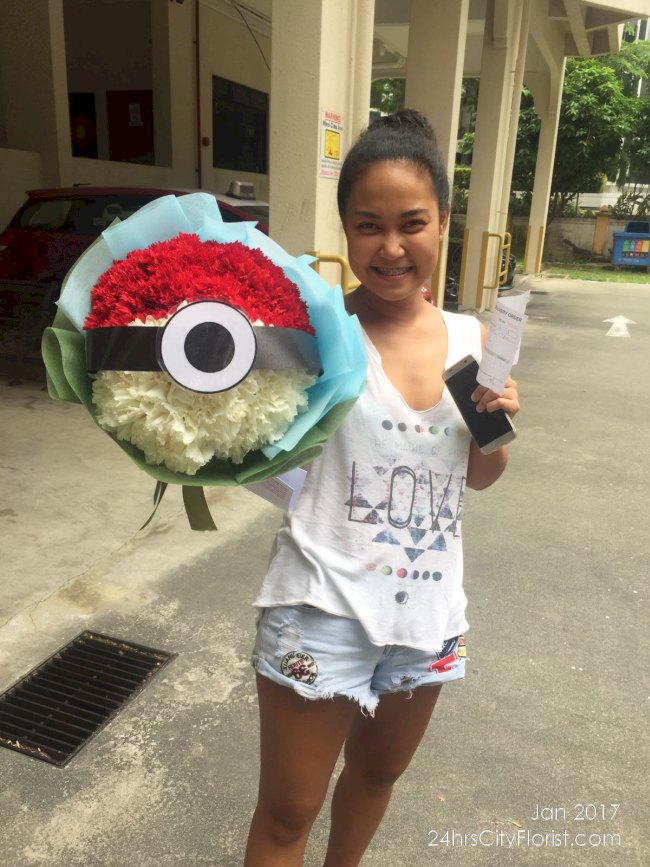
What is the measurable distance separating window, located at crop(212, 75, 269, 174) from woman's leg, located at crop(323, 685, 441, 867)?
11716mm

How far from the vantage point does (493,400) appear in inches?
50.7

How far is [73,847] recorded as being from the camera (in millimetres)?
1950

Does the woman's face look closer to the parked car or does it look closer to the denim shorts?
the denim shorts

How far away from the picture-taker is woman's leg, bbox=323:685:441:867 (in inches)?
57.2

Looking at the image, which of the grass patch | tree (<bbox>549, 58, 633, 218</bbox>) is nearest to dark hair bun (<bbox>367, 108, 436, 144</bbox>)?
the grass patch

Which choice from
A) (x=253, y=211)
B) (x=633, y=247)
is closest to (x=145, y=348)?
(x=253, y=211)

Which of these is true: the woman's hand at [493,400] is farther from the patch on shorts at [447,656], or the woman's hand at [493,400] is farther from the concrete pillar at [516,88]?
the concrete pillar at [516,88]

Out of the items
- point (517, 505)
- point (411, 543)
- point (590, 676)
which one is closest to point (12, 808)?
point (411, 543)

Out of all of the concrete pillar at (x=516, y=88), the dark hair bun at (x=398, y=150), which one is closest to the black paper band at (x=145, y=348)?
the dark hair bun at (x=398, y=150)

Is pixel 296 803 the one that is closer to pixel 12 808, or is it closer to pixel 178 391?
pixel 178 391

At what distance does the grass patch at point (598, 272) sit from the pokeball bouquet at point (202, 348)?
1878 centimetres

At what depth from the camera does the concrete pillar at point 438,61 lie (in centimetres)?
724

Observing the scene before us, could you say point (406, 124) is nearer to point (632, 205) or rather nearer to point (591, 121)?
point (591, 121)

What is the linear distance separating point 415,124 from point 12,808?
2019mm
